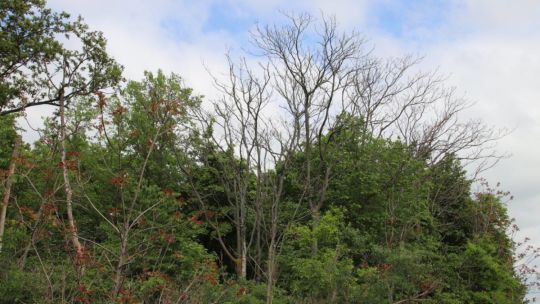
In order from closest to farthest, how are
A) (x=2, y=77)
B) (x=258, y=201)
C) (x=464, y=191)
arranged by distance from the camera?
(x=2, y=77), (x=258, y=201), (x=464, y=191)

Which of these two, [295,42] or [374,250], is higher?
[295,42]

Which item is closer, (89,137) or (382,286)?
(382,286)

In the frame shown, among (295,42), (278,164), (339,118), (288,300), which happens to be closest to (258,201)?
(278,164)

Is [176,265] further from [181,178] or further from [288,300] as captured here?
[181,178]

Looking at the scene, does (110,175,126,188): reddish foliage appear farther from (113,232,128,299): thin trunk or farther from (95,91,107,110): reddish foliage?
(95,91,107,110): reddish foliage

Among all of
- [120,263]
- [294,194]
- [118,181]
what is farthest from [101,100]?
[294,194]

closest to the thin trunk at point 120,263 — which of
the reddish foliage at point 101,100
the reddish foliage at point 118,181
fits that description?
the reddish foliage at point 118,181

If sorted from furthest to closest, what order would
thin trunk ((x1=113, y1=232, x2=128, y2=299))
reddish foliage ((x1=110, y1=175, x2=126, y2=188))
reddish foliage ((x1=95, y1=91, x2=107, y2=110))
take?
reddish foliage ((x1=95, y1=91, x2=107, y2=110)) → reddish foliage ((x1=110, y1=175, x2=126, y2=188)) → thin trunk ((x1=113, y1=232, x2=128, y2=299))

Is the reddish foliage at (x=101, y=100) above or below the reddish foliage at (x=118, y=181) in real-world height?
above

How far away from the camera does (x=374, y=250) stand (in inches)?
650

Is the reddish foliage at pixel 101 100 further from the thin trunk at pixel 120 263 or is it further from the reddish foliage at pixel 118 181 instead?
the thin trunk at pixel 120 263

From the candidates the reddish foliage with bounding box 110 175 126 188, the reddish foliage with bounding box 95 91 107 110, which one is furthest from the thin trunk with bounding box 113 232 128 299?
the reddish foliage with bounding box 95 91 107 110

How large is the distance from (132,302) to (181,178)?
20.9 metres

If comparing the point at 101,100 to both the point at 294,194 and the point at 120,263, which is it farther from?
the point at 294,194
